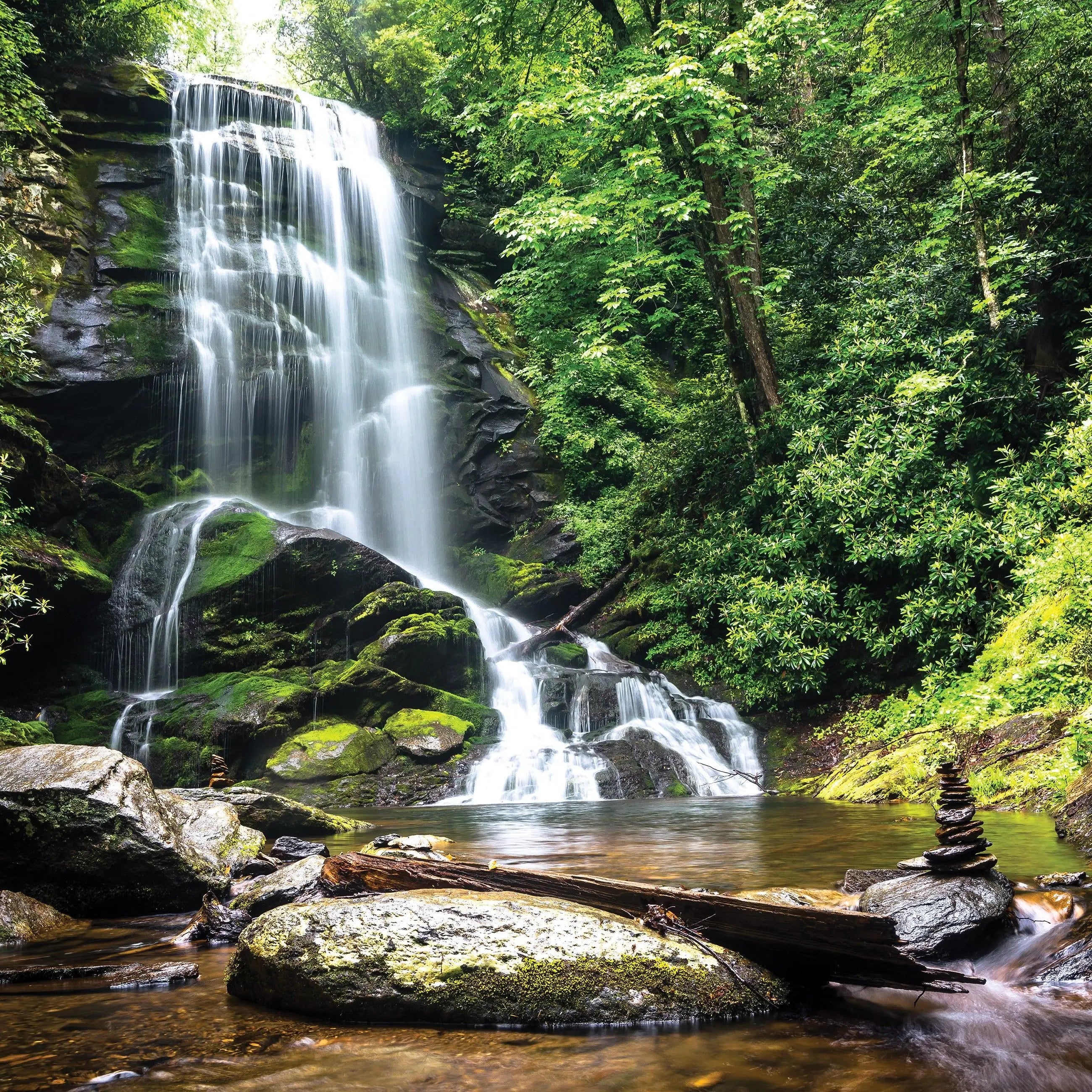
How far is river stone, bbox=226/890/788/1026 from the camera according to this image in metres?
3.41

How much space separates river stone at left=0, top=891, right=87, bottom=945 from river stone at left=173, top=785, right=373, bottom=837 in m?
2.65

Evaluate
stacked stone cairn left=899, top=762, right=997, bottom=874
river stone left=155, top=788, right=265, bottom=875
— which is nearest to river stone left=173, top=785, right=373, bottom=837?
river stone left=155, top=788, right=265, bottom=875

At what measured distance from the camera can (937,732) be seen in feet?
34.4

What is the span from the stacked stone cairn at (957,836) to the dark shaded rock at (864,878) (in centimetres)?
37

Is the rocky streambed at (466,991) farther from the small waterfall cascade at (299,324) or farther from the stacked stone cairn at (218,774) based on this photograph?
the small waterfall cascade at (299,324)

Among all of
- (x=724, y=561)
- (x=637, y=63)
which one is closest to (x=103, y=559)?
(x=724, y=561)

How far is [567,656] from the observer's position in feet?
56.7

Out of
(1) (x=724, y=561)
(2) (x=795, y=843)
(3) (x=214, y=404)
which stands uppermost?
(3) (x=214, y=404)

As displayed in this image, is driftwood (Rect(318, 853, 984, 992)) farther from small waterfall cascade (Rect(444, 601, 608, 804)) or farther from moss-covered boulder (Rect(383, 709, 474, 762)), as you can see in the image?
moss-covered boulder (Rect(383, 709, 474, 762))

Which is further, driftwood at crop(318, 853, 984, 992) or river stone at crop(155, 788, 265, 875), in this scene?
river stone at crop(155, 788, 265, 875)

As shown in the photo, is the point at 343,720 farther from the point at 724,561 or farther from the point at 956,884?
the point at 956,884

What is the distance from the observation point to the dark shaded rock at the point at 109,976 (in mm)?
4090

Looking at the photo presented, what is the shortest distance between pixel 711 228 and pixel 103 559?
14.6 meters

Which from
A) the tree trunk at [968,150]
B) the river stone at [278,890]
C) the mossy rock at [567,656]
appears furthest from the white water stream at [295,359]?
the river stone at [278,890]
